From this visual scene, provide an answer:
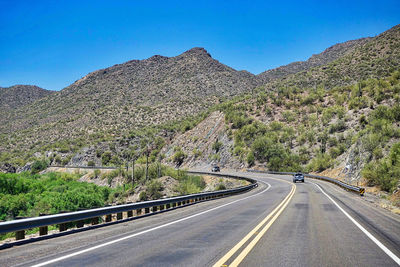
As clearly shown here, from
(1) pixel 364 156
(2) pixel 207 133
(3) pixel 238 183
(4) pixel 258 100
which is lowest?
(3) pixel 238 183

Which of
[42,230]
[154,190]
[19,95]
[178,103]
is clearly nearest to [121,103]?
[178,103]

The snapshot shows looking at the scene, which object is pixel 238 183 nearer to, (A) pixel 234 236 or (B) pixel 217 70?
(A) pixel 234 236

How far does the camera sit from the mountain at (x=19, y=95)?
138 m

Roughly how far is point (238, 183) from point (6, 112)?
11920cm

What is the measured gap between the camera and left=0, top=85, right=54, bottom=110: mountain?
5421 inches

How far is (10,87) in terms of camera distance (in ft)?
511

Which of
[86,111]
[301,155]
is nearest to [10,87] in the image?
[86,111]

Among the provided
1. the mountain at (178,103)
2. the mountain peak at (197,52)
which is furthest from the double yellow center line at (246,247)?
the mountain peak at (197,52)

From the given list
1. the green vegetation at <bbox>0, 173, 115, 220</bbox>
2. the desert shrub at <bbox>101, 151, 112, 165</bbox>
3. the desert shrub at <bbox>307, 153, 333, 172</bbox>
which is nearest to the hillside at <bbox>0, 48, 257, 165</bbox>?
the desert shrub at <bbox>101, 151, 112, 165</bbox>

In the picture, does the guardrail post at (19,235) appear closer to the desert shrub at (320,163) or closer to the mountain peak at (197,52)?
the desert shrub at (320,163)

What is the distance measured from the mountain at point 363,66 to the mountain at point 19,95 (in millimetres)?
113530

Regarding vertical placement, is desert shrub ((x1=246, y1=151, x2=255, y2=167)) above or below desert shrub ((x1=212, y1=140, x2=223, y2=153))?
below

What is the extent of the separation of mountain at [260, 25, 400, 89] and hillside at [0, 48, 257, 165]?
3232cm

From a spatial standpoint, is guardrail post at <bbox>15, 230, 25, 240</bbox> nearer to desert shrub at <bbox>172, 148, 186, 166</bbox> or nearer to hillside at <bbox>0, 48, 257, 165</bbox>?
desert shrub at <bbox>172, 148, 186, 166</bbox>
